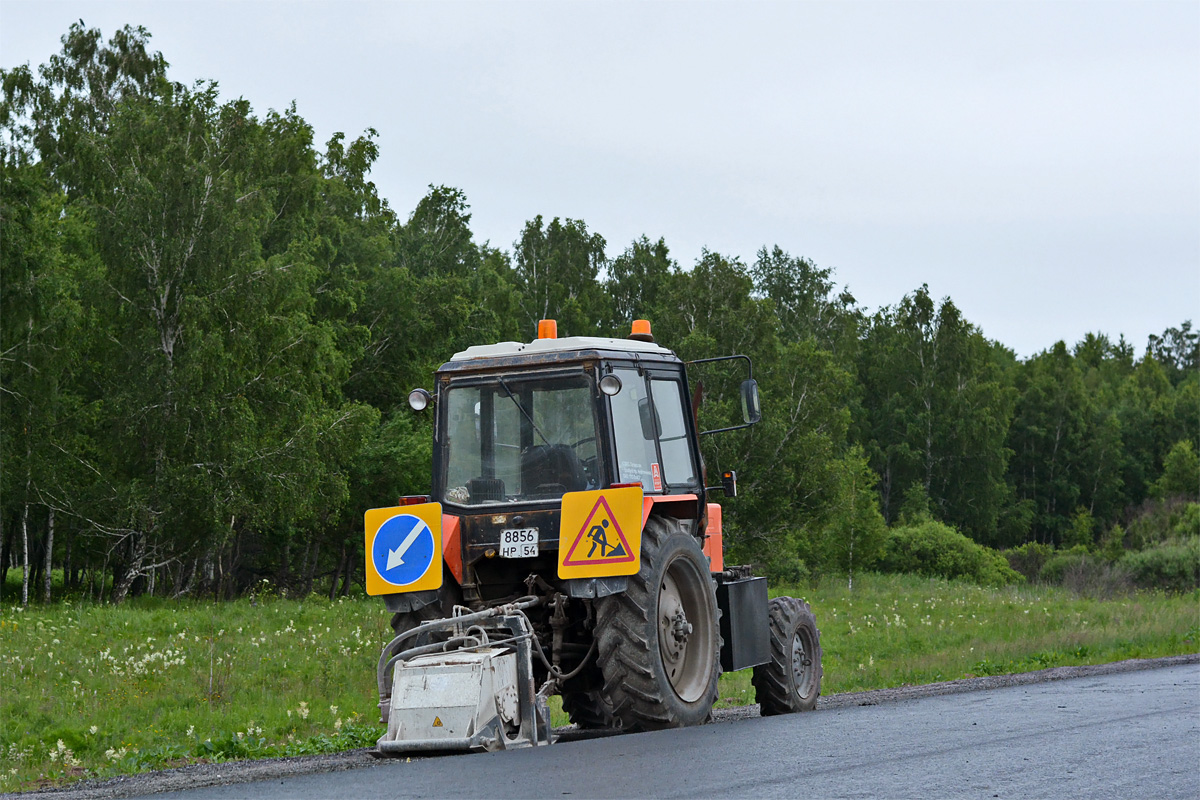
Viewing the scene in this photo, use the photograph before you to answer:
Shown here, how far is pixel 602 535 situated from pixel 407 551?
4.58 feet

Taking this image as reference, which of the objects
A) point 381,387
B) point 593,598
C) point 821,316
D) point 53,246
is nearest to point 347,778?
point 593,598

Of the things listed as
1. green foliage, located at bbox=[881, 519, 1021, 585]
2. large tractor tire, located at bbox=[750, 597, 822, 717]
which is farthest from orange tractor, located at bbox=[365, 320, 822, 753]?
green foliage, located at bbox=[881, 519, 1021, 585]

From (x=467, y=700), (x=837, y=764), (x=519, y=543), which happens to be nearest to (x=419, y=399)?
(x=519, y=543)

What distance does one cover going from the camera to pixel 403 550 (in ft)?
29.3

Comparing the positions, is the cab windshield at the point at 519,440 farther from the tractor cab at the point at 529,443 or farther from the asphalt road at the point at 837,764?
the asphalt road at the point at 837,764

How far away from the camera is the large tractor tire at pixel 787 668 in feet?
35.6

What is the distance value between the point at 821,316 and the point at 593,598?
61.6m

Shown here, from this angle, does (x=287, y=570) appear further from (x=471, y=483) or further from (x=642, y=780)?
(x=642, y=780)

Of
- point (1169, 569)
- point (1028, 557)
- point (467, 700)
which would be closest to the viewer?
point (467, 700)

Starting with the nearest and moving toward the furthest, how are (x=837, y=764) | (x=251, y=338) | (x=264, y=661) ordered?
(x=837, y=764)
(x=264, y=661)
(x=251, y=338)

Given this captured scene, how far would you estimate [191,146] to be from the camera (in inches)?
1125

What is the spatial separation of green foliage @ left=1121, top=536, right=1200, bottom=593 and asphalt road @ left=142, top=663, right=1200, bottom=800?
3244 centimetres

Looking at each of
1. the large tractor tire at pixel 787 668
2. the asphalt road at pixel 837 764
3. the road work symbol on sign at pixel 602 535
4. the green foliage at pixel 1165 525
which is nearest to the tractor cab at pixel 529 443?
the road work symbol on sign at pixel 602 535

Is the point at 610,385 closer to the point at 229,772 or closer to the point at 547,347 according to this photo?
the point at 547,347
